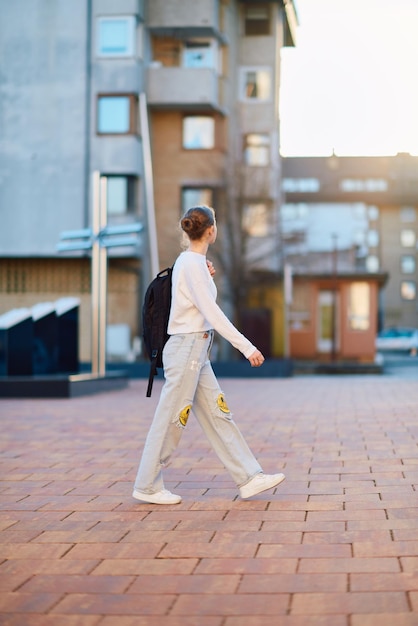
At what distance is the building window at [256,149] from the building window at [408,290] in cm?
5306

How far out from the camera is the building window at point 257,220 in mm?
38938

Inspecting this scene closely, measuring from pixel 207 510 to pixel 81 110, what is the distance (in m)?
32.2

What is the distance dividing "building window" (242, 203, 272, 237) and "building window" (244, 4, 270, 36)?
7.13 m

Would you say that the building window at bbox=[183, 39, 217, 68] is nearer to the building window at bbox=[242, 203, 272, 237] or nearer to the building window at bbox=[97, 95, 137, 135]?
the building window at bbox=[97, 95, 137, 135]

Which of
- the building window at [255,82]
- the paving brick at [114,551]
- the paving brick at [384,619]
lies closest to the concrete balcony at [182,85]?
the building window at [255,82]

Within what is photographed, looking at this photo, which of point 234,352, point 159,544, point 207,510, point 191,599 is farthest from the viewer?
point 234,352

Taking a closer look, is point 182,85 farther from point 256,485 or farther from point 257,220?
point 256,485

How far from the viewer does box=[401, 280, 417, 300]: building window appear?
91.9 metres

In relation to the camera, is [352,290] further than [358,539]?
Yes

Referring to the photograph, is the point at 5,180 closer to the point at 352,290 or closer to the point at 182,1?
the point at 182,1

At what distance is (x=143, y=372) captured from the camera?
27.5 metres

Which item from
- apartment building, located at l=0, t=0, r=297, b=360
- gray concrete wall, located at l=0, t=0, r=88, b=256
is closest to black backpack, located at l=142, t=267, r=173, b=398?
apartment building, located at l=0, t=0, r=297, b=360

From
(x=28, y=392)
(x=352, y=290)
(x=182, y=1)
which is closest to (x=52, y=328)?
(x=28, y=392)

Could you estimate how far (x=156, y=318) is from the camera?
656 cm
